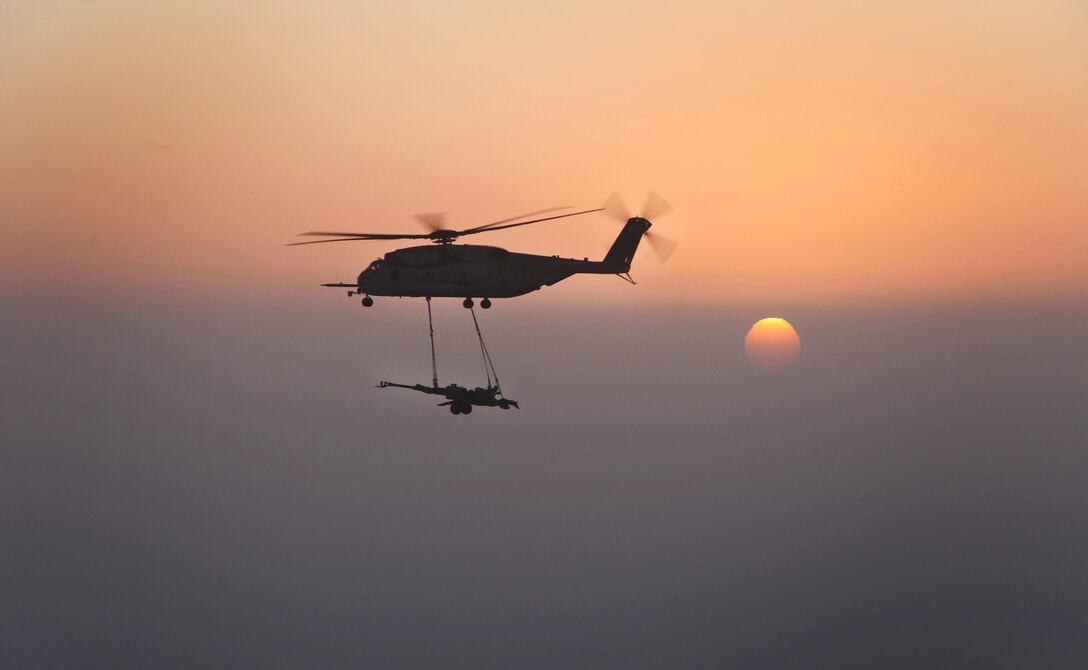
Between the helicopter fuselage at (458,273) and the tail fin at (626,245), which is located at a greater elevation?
the tail fin at (626,245)

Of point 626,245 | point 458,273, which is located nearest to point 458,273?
point 458,273

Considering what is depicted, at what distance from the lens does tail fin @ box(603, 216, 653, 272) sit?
260 ft

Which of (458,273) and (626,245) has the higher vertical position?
(626,245)

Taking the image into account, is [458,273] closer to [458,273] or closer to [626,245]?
[458,273]

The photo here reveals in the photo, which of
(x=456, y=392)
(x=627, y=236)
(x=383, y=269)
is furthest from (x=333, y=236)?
(x=627, y=236)

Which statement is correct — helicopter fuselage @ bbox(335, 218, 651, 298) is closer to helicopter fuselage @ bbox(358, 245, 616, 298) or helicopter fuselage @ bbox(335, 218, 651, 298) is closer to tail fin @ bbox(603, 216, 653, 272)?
helicopter fuselage @ bbox(358, 245, 616, 298)

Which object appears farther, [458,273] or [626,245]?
[626,245]

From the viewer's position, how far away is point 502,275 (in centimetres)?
7262

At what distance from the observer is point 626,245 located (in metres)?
79.6

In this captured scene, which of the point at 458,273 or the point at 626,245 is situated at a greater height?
the point at 626,245

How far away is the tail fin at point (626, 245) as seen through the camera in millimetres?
79250

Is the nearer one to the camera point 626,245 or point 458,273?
point 458,273

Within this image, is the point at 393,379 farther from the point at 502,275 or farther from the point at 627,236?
the point at 627,236

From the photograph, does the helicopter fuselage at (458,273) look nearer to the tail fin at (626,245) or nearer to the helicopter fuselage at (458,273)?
the helicopter fuselage at (458,273)
